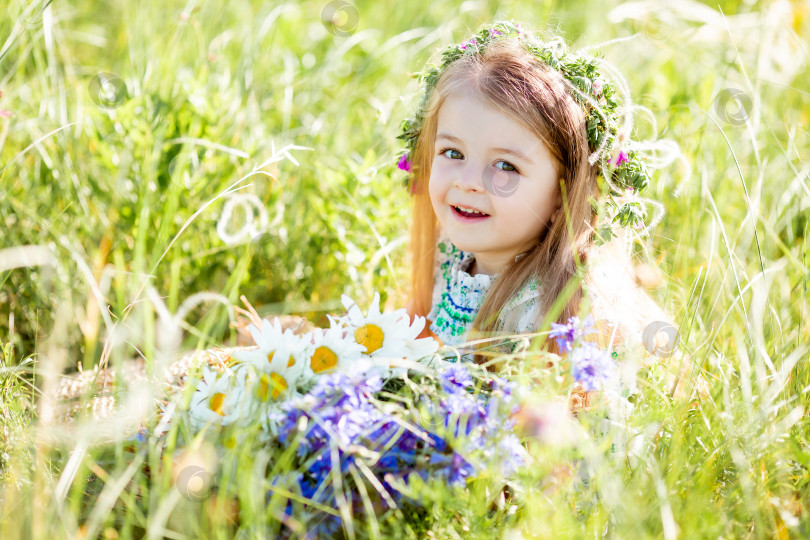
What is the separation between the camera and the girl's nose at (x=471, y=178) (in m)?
1.58

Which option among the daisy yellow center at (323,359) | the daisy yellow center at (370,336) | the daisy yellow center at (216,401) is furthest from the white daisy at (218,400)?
the daisy yellow center at (370,336)

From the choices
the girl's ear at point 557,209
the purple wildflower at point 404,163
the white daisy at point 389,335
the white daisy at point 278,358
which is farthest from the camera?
the purple wildflower at point 404,163

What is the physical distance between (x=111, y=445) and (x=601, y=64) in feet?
4.08

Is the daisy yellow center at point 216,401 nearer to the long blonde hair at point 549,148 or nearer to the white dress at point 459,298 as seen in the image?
the long blonde hair at point 549,148

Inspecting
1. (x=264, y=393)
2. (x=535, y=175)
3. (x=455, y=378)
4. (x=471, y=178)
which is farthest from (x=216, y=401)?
(x=535, y=175)

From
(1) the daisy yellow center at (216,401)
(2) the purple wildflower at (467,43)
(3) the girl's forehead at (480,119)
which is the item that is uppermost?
(2) the purple wildflower at (467,43)

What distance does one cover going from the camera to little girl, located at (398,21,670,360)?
156 cm

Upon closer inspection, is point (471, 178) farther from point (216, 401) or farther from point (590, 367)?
A: point (216, 401)

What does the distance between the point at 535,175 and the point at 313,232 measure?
29.5 inches

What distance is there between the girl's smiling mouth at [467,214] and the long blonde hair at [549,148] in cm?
15

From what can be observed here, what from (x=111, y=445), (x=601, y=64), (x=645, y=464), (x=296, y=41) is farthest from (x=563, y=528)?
(x=296, y=41)

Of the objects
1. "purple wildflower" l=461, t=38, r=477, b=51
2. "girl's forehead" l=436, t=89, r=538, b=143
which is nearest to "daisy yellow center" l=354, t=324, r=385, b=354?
"girl's forehead" l=436, t=89, r=538, b=143

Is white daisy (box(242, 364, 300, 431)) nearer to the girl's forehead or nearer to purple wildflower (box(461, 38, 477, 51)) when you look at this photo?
the girl's forehead

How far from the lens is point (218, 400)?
122cm
